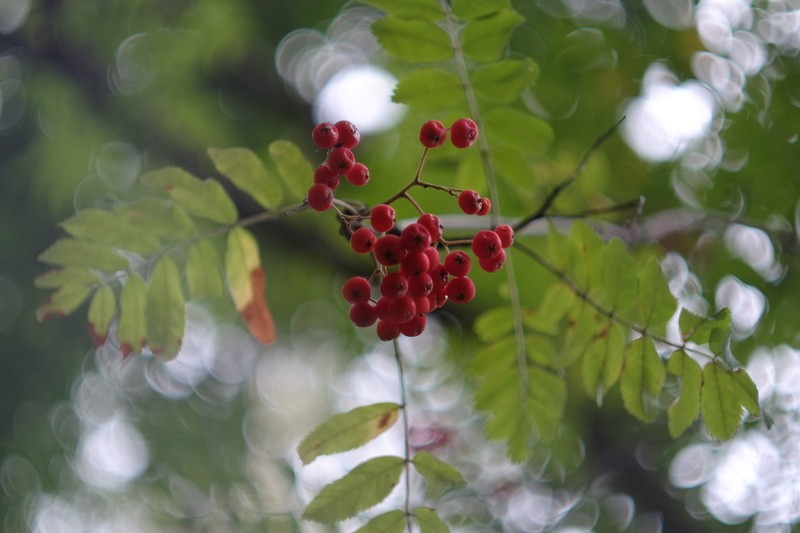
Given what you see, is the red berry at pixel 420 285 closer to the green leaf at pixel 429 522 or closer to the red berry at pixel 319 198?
the red berry at pixel 319 198

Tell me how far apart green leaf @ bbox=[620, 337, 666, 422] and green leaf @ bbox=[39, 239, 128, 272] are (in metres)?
1.37

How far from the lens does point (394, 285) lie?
4.85 ft

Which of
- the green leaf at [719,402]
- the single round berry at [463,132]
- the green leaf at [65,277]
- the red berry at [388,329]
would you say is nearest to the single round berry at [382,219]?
the red berry at [388,329]

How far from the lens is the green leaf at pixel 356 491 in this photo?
1515 millimetres

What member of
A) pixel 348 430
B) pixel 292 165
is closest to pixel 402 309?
pixel 348 430

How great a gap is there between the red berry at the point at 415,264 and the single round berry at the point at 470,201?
19 cm

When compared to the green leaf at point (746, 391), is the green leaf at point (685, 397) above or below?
below

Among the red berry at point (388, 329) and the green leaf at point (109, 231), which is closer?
the red berry at point (388, 329)

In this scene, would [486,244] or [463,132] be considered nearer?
[486,244]

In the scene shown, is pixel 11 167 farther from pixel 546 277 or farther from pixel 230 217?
pixel 546 277

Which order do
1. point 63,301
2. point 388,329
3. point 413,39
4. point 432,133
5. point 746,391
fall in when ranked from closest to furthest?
point 746,391
point 388,329
point 432,133
point 413,39
point 63,301

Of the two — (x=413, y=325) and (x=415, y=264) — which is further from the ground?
(x=415, y=264)

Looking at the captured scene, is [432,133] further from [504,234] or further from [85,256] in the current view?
[85,256]

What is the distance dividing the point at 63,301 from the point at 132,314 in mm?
214
